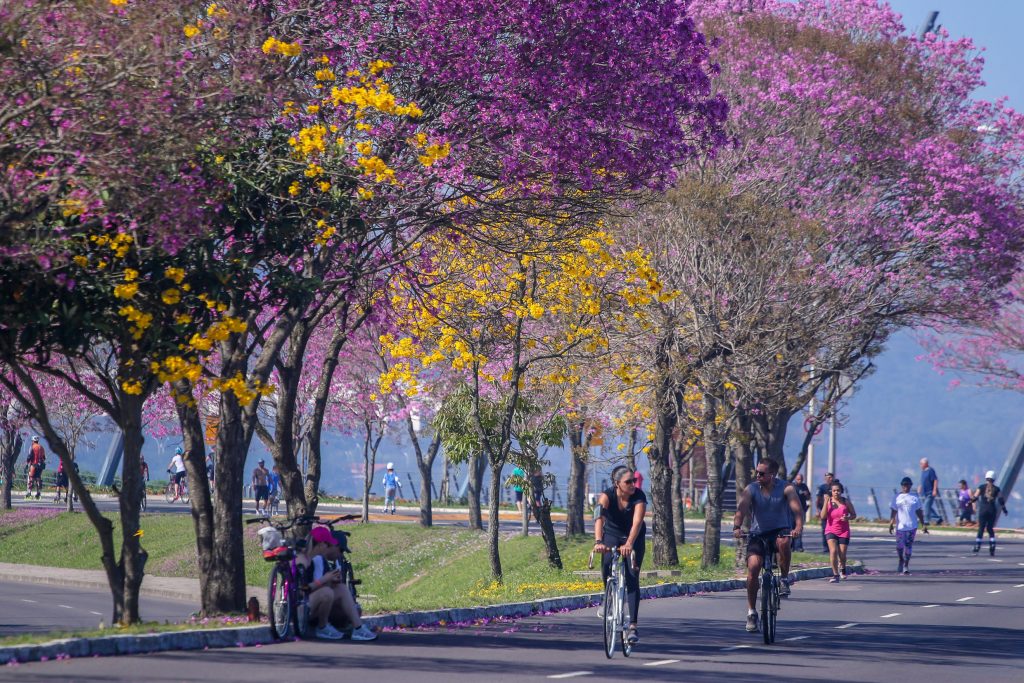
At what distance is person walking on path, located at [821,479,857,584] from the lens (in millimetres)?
26047

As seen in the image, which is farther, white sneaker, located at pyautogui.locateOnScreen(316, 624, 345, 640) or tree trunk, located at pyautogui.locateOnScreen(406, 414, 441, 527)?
tree trunk, located at pyautogui.locateOnScreen(406, 414, 441, 527)

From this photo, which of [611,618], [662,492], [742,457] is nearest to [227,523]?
[611,618]

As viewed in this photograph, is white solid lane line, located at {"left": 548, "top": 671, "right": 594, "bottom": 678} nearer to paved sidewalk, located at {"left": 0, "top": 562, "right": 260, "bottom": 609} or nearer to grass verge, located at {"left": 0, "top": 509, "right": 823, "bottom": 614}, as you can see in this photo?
grass verge, located at {"left": 0, "top": 509, "right": 823, "bottom": 614}

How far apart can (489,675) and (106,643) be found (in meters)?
3.19

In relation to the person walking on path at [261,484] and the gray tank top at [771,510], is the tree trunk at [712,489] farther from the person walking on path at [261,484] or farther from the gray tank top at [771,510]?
the person walking on path at [261,484]

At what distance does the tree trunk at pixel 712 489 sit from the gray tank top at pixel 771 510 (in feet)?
38.1

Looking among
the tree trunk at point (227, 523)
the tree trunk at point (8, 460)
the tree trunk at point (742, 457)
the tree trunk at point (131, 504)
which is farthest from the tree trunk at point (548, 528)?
the tree trunk at point (8, 460)

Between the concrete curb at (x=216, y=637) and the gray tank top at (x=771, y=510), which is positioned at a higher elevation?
the gray tank top at (x=771, y=510)

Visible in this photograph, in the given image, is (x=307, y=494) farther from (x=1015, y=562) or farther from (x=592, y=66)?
(x=1015, y=562)

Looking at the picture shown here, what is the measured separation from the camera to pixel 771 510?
50.8ft

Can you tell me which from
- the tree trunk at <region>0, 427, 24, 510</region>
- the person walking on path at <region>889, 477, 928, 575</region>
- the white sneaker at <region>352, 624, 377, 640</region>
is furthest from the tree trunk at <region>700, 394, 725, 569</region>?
the tree trunk at <region>0, 427, 24, 510</region>

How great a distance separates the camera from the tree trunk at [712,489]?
27.3 m

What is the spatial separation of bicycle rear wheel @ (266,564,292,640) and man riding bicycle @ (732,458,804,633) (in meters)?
4.37

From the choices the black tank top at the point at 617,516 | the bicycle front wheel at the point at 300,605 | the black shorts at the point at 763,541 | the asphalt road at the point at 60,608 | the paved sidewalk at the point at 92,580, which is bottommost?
the asphalt road at the point at 60,608
